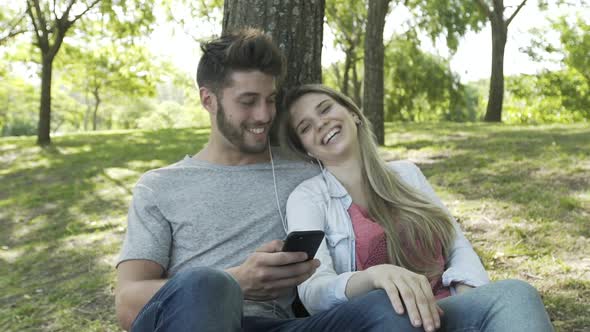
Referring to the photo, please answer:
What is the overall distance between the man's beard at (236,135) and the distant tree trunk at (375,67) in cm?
749

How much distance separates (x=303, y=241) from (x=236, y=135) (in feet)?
3.25

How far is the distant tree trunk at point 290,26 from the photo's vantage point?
13.0 ft

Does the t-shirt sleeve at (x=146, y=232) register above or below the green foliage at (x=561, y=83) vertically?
below

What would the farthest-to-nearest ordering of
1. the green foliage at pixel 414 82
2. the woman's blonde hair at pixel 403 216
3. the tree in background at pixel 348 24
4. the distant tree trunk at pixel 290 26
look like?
the green foliage at pixel 414 82
the tree in background at pixel 348 24
the distant tree trunk at pixel 290 26
the woman's blonde hair at pixel 403 216

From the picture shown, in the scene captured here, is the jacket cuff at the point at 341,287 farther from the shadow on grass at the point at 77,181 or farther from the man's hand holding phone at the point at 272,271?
the shadow on grass at the point at 77,181

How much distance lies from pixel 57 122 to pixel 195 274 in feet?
204

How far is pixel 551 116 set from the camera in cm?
3173

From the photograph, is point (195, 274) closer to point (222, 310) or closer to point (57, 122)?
point (222, 310)

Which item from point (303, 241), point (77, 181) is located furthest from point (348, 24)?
point (303, 241)

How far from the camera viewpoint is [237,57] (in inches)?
129

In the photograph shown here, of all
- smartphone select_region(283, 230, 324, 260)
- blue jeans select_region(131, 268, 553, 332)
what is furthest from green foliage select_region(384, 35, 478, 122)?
blue jeans select_region(131, 268, 553, 332)

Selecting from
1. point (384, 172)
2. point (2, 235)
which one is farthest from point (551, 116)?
point (384, 172)

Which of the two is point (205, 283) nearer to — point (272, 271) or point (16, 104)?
point (272, 271)

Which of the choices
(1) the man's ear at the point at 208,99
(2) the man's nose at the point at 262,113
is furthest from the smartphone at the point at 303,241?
(1) the man's ear at the point at 208,99
